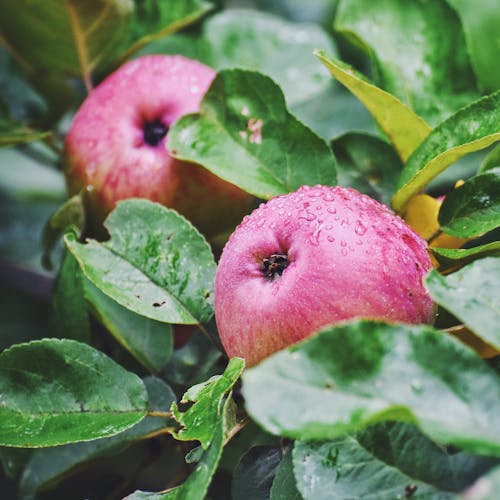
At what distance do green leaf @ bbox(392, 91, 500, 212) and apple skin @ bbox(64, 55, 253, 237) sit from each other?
184 millimetres

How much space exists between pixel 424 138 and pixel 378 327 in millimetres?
302

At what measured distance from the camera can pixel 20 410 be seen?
1.90ft

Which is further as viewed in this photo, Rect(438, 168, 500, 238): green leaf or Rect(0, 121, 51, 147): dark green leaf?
Rect(0, 121, 51, 147): dark green leaf

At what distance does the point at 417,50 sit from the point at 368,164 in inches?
5.8

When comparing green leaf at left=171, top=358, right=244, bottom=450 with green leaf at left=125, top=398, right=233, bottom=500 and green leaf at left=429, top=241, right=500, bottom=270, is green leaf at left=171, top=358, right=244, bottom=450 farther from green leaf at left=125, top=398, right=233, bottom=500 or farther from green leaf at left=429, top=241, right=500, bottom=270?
green leaf at left=429, top=241, right=500, bottom=270

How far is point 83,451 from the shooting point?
691 mm

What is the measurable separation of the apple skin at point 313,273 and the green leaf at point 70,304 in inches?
7.7

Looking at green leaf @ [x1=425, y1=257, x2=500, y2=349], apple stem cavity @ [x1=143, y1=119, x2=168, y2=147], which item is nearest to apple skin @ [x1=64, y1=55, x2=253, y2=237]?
apple stem cavity @ [x1=143, y1=119, x2=168, y2=147]

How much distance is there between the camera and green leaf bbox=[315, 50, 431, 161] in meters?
0.63

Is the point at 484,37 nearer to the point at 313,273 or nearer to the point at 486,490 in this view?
the point at 313,273

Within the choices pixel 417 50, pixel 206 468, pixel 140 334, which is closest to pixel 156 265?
pixel 140 334

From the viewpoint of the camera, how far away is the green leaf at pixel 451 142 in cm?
57

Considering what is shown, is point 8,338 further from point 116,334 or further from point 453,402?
point 453,402

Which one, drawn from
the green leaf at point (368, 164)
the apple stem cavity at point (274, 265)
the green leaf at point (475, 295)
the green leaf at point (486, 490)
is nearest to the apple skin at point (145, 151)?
the green leaf at point (368, 164)
